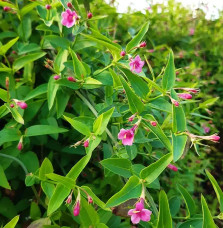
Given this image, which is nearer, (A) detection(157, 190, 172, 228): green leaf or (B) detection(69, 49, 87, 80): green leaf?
(A) detection(157, 190, 172, 228): green leaf

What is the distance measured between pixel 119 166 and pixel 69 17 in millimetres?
472

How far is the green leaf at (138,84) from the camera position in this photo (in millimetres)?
871

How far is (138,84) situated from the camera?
0.90m

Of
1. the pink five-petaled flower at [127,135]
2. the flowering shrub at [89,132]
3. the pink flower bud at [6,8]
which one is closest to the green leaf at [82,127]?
the flowering shrub at [89,132]

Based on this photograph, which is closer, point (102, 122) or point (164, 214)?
point (164, 214)

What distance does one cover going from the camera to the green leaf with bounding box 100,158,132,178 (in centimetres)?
86

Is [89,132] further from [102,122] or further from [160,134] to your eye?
[160,134]

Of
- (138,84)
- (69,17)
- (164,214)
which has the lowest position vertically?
(164,214)

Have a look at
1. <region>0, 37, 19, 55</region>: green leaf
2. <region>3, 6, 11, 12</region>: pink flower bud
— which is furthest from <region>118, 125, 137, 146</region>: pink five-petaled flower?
<region>3, 6, 11, 12</region>: pink flower bud

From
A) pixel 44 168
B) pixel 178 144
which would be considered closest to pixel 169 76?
pixel 178 144

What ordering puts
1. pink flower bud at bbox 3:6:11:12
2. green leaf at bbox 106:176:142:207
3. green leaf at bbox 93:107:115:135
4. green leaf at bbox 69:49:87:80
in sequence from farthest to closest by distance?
pink flower bud at bbox 3:6:11:12 < green leaf at bbox 69:49:87:80 < green leaf at bbox 93:107:115:135 < green leaf at bbox 106:176:142:207

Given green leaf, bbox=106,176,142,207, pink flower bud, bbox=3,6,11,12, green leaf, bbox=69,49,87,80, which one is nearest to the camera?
green leaf, bbox=106,176,142,207

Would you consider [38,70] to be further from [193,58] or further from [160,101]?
[193,58]

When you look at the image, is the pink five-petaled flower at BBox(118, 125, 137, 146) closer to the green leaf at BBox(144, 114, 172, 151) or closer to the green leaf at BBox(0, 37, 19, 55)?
the green leaf at BBox(144, 114, 172, 151)
